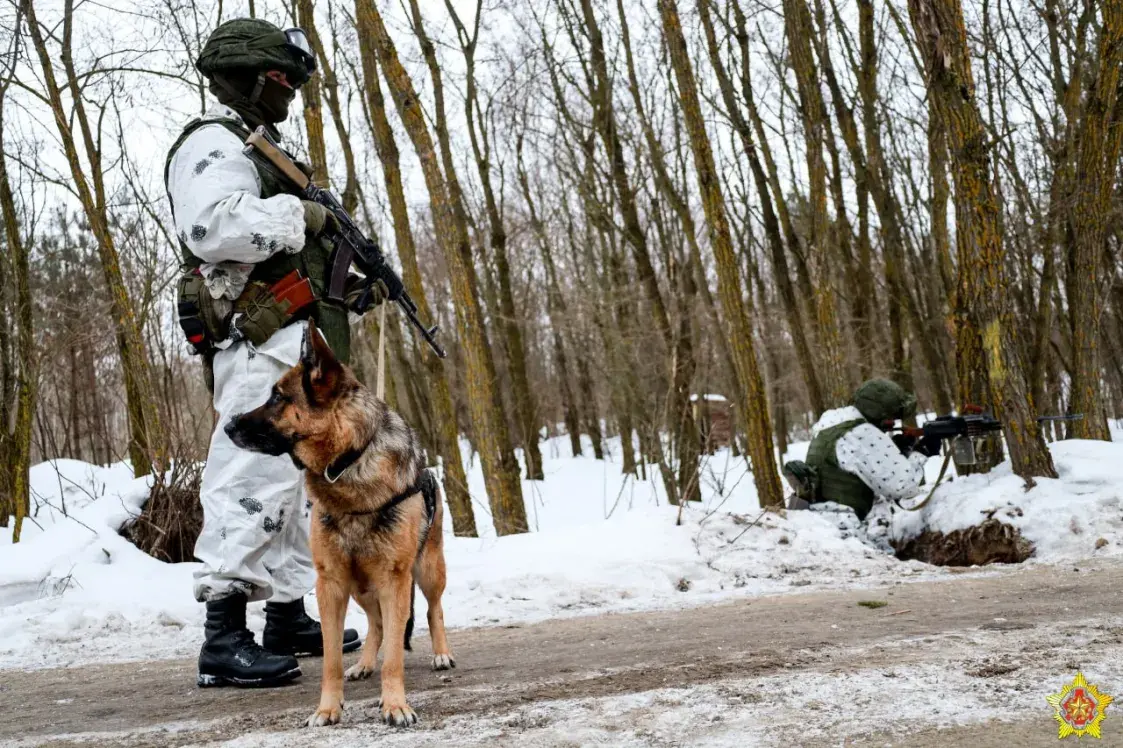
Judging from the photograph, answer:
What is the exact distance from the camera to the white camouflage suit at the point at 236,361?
359 cm

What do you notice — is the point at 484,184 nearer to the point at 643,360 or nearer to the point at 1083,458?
the point at 643,360

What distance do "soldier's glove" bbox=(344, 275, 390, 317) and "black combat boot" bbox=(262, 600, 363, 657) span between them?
4.53 ft

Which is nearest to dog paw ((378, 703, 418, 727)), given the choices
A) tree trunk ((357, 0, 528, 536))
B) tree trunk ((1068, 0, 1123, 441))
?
tree trunk ((357, 0, 528, 536))

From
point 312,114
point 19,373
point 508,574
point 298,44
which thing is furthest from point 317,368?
point 19,373

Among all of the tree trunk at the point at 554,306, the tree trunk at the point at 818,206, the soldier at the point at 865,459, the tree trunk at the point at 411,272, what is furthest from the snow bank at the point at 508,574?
the tree trunk at the point at 554,306

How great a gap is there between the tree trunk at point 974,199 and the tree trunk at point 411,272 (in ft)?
18.4

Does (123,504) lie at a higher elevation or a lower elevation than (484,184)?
lower

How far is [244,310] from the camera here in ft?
12.2

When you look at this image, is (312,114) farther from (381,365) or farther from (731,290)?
(381,365)

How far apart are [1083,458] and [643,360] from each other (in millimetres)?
14266

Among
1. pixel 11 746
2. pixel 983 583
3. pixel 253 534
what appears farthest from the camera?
pixel 983 583

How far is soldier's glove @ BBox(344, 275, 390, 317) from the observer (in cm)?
407

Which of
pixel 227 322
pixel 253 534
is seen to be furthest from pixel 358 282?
pixel 253 534

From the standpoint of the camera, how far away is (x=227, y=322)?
374cm
